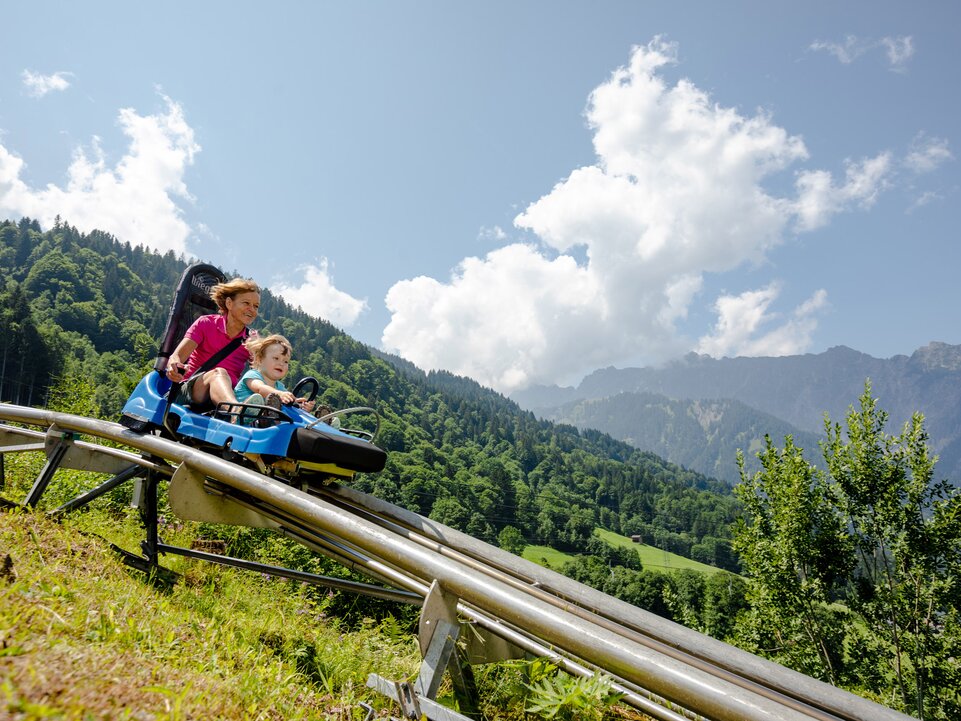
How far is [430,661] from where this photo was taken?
1.95 meters

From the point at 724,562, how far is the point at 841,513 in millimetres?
131558

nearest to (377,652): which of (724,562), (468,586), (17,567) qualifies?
(468,586)

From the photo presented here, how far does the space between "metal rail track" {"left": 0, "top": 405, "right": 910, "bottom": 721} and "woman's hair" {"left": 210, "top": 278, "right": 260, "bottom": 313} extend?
138 centimetres

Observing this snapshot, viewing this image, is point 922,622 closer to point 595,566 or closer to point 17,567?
point 17,567

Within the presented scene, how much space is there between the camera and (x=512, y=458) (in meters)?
175

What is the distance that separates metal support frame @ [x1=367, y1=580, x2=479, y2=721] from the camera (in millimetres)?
1806

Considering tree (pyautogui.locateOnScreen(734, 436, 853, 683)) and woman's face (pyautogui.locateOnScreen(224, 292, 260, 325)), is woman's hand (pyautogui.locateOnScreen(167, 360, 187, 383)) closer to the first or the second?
woman's face (pyautogui.locateOnScreen(224, 292, 260, 325))

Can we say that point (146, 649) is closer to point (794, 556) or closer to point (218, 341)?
point (218, 341)

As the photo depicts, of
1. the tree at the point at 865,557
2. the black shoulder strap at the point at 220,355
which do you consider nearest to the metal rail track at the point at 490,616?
the black shoulder strap at the point at 220,355

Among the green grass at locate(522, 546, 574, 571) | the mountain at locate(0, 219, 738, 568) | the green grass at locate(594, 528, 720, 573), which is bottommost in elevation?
the green grass at locate(522, 546, 574, 571)

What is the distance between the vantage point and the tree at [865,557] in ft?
58.7

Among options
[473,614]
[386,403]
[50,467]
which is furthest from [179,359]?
[386,403]

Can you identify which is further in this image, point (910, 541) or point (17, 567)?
point (910, 541)

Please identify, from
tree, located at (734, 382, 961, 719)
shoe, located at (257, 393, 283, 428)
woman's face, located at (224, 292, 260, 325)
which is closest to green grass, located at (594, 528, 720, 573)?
tree, located at (734, 382, 961, 719)
